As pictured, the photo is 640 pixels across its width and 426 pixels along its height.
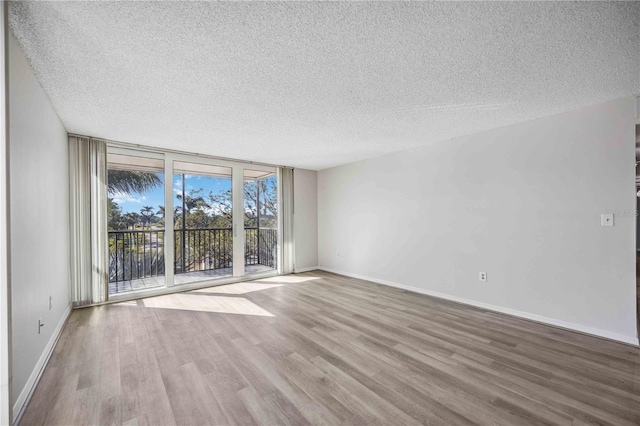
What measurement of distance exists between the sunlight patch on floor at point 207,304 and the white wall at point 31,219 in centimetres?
109

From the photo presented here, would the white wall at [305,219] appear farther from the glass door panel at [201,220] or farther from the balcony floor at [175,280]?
the glass door panel at [201,220]

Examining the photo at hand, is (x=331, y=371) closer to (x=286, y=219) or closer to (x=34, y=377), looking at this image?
(x=34, y=377)

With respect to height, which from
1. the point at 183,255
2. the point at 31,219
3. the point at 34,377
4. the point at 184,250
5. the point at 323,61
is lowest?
the point at 34,377

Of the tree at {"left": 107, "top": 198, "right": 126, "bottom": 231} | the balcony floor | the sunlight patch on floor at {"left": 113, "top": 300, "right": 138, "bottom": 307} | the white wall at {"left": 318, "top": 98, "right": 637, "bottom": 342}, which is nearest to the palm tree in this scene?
the tree at {"left": 107, "top": 198, "right": 126, "bottom": 231}

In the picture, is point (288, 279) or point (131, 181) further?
point (288, 279)

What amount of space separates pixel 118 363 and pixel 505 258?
419 cm

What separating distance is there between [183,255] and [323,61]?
497 cm

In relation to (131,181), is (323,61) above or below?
above

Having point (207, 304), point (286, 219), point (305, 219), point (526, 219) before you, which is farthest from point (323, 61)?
point (305, 219)

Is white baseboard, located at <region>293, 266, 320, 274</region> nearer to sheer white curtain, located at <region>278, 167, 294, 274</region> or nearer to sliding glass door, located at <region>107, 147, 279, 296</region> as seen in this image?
sheer white curtain, located at <region>278, 167, 294, 274</region>

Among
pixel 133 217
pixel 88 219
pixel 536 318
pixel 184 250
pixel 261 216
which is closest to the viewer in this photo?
pixel 536 318

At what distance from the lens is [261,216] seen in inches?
232

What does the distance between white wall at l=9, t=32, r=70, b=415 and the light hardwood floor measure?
275 mm

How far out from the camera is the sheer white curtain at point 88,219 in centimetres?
347
